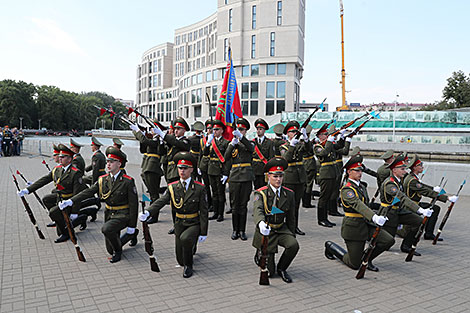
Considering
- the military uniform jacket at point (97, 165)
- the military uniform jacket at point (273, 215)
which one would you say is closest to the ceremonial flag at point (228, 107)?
the military uniform jacket at point (97, 165)

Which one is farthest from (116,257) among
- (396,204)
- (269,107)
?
(269,107)

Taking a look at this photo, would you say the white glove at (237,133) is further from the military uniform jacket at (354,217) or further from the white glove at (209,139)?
the military uniform jacket at (354,217)

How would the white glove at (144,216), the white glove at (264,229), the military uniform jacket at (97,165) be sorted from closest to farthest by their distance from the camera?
1. the white glove at (264,229)
2. the white glove at (144,216)
3. the military uniform jacket at (97,165)

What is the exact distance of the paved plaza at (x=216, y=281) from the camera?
421cm

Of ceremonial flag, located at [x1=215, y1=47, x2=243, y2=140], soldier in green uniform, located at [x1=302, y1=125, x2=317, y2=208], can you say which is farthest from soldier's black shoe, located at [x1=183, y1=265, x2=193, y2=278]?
soldier in green uniform, located at [x1=302, y1=125, x2=317, y2=208]

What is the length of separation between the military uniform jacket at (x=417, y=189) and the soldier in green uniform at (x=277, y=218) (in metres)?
2.83

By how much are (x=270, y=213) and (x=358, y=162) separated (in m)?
1.63

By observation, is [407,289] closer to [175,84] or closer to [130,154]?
[130,154]

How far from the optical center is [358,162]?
5383 mm

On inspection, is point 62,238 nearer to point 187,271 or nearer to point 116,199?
point 116,199

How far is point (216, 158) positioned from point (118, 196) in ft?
9.82

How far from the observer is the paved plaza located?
4.21m

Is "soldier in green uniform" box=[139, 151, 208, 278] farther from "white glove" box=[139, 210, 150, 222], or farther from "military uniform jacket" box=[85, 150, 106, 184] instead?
"military uniform jacket" box=[85, 150, 106, 184]

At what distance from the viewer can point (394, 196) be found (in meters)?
5.74
